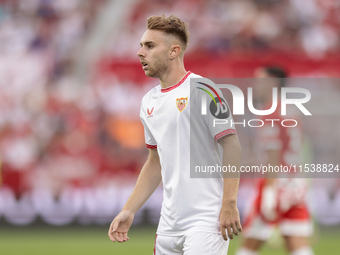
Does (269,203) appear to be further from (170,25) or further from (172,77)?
(170,25)

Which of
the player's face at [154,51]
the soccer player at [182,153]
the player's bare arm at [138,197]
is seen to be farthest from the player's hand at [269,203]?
the player's face at [154,51]

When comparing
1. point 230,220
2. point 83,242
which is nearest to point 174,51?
point 230,220

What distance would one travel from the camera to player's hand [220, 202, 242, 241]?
276 cm

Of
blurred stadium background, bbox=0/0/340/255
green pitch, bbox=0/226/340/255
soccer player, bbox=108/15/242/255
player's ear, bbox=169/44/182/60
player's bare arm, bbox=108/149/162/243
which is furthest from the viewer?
blurred stadium background, bbox=0/0/340/255

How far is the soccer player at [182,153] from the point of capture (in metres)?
2.89

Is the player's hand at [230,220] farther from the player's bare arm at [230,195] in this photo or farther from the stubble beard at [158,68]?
the stubble beard at [158,68]

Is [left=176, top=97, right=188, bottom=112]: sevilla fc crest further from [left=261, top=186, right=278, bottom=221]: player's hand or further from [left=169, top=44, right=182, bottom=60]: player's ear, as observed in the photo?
[left=261, top=186, right=278, bottom=221]: player's hand

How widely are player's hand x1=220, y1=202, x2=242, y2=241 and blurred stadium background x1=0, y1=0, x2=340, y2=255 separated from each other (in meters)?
4.92

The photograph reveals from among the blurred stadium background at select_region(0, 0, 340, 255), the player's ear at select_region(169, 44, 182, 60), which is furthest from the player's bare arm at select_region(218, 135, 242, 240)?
the blurred stadium background at select_region(0, 0, 340, 255)

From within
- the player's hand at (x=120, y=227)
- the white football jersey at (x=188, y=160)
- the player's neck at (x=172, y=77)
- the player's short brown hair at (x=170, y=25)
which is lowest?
the player's hand at (x=120, y=227)

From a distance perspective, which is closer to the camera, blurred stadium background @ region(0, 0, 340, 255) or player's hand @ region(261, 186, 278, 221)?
player's hand @ region(261, 186, 278, 221)

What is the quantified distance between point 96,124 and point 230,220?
7.26 m

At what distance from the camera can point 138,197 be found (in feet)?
10.9

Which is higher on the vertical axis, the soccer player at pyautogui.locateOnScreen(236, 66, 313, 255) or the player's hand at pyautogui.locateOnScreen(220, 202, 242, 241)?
the soccer player at pyautogui.locateOnScreen(236, 66, 313, 255)
